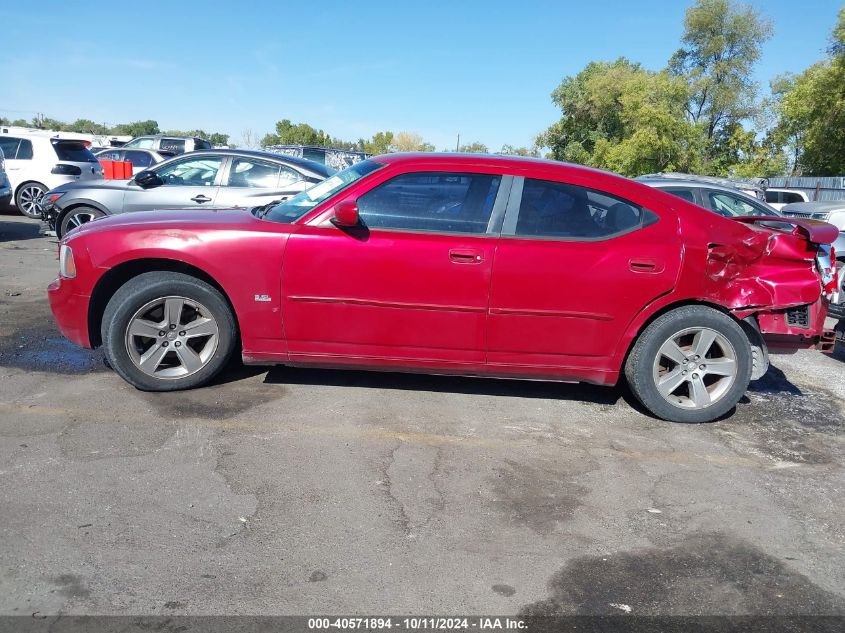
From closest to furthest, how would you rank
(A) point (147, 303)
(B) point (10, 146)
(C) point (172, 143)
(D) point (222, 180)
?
(A) point (147, 303) → (D) point (222, 180) → (B) point (10, 146) → (C) point (172, 143)

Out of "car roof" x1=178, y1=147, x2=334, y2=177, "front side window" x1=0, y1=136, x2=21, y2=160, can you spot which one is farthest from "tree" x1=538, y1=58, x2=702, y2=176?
"car roof" x1=178, y1=147, x2=334, y2=177

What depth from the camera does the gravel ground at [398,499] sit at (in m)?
2.84

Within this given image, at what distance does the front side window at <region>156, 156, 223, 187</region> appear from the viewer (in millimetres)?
9023

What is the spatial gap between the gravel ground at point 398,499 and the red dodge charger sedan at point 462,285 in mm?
353

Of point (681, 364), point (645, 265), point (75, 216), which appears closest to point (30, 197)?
point (75, 216)

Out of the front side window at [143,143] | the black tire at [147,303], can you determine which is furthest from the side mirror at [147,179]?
the front side window at [143,143]

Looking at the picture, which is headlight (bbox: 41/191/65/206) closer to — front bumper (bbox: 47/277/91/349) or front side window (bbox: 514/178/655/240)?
front bumper (bbox: 47/277/91/349)

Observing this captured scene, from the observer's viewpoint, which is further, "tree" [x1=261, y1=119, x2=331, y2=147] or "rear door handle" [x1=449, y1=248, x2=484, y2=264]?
"tree" [x1=261, y1=119, x2=331, y2=147]

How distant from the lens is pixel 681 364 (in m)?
4.81

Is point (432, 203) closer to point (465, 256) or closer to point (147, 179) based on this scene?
point (465, 256)

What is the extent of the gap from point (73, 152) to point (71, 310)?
11721 millimetres

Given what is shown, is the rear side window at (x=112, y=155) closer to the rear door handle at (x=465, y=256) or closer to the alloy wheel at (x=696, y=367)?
the rear door handle at (x=465, y=256)

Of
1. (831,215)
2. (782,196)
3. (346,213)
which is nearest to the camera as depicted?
(346,213)

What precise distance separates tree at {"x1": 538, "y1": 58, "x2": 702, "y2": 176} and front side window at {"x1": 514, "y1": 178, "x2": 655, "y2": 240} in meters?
34.6
